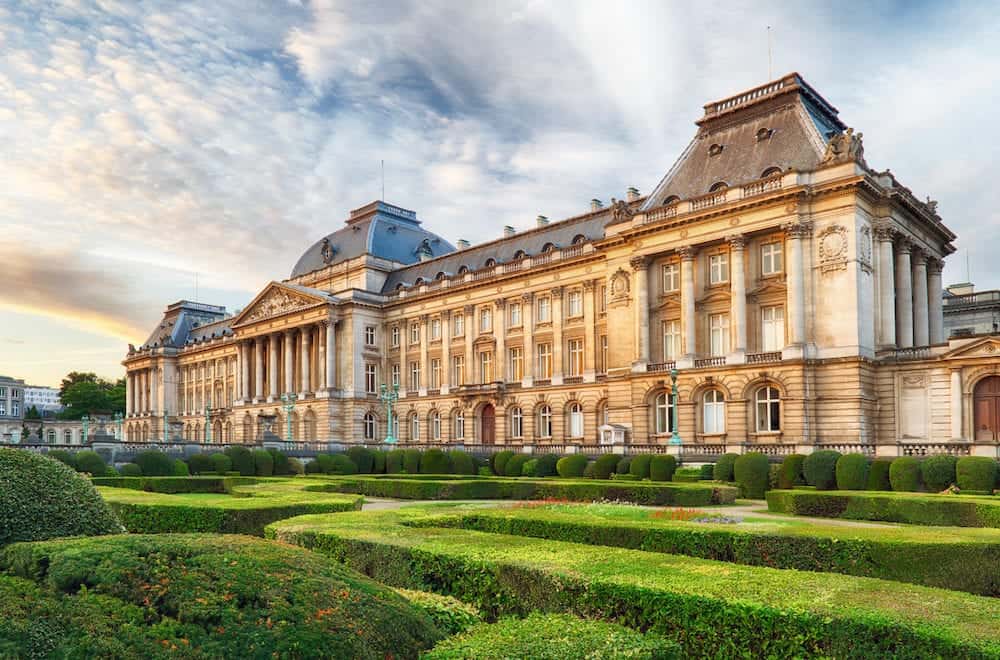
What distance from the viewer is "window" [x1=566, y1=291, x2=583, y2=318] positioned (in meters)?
58.7

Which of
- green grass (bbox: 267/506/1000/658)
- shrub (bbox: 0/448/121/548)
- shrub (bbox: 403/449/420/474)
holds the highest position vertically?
shrub (bbox: 0/448/121/548)

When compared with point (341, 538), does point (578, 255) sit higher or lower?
higher

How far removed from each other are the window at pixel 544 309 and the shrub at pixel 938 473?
3463cm

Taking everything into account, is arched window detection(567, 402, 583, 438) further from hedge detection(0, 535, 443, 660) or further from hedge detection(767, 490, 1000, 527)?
hedge detection(0, 535, 443, 660)

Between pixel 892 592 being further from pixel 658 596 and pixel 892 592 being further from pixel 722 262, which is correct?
pixel 722 262

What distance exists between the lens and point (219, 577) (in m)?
6.49

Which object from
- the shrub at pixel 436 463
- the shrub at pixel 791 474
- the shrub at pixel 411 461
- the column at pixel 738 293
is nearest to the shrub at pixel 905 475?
the shrub at pixel 791 474

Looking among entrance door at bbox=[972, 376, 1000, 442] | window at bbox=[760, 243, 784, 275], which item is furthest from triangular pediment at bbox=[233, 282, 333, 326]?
entrance door at bbox=[972, 376, 1000, 442]

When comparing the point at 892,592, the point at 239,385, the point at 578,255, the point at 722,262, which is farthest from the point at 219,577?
the point at 239,385

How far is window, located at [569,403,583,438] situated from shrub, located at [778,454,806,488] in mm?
26443

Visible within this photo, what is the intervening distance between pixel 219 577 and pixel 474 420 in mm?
58425

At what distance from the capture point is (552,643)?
6.20 metres

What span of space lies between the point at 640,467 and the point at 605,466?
216 centimetres

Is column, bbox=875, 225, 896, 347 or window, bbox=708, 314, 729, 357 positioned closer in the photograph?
column, bbox=875, 225, 896, 347
